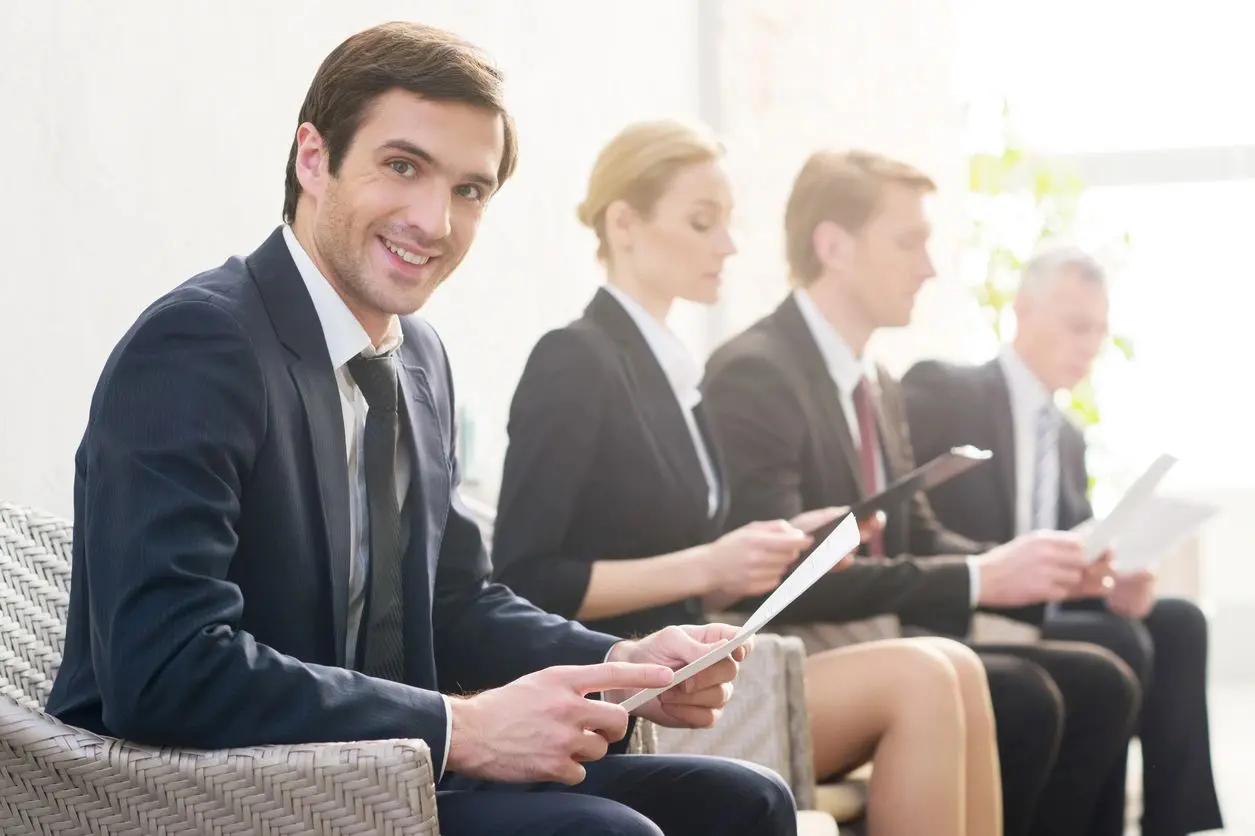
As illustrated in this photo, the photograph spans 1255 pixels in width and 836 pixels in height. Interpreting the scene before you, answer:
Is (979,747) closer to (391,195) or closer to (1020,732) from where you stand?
(1020,732)

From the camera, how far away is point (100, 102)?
2301 millimetres

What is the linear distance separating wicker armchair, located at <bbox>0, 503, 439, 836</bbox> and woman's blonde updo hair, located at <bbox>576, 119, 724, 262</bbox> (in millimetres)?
1522

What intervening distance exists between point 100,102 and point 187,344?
0.94m

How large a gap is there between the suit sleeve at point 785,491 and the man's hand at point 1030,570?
0.07 meters

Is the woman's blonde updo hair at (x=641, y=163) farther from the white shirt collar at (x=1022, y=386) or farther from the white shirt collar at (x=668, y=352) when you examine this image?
the white shirt collar at (x=1022, y=386)

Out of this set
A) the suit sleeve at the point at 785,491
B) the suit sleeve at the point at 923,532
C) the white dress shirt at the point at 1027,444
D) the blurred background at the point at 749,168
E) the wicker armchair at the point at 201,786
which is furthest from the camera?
the white dress shirt at the point at 1027,444

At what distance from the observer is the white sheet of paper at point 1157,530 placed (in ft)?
11.3

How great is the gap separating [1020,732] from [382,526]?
1493 millimetres

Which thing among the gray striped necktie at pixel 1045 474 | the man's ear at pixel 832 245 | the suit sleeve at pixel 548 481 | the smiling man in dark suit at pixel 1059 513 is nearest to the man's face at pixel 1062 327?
the smiling man in dark suit at pixel 1059 513

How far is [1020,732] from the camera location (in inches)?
110

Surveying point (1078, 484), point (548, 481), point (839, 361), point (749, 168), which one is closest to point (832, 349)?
point (839, 361)

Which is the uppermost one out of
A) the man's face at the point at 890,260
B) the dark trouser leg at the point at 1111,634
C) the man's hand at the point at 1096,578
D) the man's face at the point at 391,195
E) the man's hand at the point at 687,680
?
the man's face at the point at 391,195

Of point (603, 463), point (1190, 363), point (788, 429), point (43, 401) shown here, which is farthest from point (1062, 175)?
point (43, 401)

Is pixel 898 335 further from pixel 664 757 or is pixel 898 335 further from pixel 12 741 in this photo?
pixel 12 741
